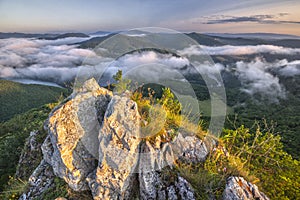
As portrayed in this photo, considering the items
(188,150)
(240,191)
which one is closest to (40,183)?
(188,150)

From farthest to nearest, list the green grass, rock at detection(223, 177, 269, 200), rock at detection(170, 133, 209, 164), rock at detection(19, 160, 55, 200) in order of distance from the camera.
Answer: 1. the green grass
2. rock at detection(19, 160, 55, 200)
3. rock at detection(170, 133, 209, 164)
4. rock at detection(223, 177, 269, 200)

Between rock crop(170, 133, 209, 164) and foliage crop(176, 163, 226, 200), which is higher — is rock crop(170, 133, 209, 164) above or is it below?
above

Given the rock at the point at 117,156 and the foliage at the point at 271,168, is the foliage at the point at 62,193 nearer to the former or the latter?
the rock at the point at 117,156

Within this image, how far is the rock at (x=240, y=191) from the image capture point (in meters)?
5.29

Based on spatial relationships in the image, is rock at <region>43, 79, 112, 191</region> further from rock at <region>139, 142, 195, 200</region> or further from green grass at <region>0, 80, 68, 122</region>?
green grass at <region>0, 80, 68, 122</region>

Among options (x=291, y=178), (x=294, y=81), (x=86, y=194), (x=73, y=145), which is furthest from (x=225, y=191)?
(x=294, y=81)

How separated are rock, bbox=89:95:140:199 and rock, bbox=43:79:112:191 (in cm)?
65

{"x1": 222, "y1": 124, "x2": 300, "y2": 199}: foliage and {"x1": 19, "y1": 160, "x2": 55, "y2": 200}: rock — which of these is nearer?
{"x1": 222, "y1": 124, "x2": 300, "y2": 199}: foliage

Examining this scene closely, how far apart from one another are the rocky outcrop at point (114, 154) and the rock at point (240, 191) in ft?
0.09

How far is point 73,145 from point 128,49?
14.1ft

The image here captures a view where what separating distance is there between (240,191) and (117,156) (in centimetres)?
347

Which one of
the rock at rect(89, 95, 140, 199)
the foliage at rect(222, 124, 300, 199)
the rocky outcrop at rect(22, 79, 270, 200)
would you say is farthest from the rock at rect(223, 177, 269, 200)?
the rock at rect(89, 95, 140, 199)

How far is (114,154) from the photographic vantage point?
6.09 meters

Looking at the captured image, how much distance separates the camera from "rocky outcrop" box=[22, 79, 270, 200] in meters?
6.07
